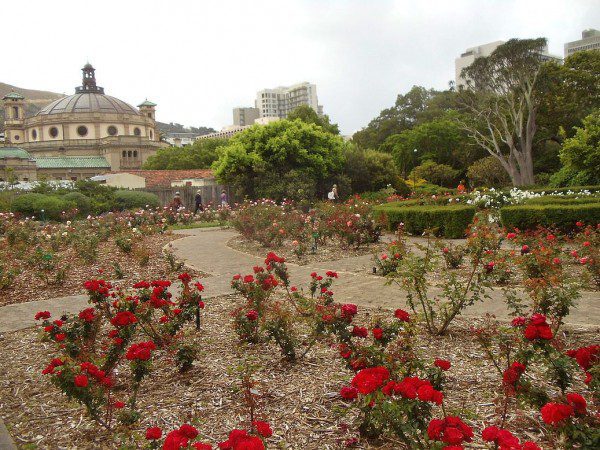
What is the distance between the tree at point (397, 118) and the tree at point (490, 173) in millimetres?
22708

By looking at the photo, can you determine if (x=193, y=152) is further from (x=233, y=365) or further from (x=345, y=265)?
(x=233, y=365)

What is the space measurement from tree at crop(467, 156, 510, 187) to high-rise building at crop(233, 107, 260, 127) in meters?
128

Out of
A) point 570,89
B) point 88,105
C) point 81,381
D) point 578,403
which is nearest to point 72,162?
point 88,105

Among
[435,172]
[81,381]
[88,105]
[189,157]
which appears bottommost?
[81,381]

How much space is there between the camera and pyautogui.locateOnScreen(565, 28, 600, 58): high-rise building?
9888 cm

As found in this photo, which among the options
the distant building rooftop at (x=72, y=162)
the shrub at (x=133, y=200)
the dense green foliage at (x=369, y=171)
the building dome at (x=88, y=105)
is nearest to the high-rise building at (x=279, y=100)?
the building dome at (x=88, y=105)

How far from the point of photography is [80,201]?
79.2 ft

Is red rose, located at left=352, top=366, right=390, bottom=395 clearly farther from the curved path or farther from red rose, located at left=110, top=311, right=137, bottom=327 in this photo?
the curved path

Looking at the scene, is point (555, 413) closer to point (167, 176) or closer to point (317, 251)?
point (317, 251)

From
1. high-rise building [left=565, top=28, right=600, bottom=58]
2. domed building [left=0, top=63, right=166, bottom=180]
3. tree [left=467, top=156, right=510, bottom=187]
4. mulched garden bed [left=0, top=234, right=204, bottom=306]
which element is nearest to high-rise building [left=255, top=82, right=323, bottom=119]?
high-rise building [left=565, top=28, right=600, bottom=58]

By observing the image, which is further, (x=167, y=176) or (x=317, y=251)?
(x=167, y=176)

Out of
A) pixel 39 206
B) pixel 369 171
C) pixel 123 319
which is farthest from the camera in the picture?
pixel 369 171

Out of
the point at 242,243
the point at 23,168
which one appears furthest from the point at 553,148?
the point at 23,168

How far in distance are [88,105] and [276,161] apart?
65.4 meters
